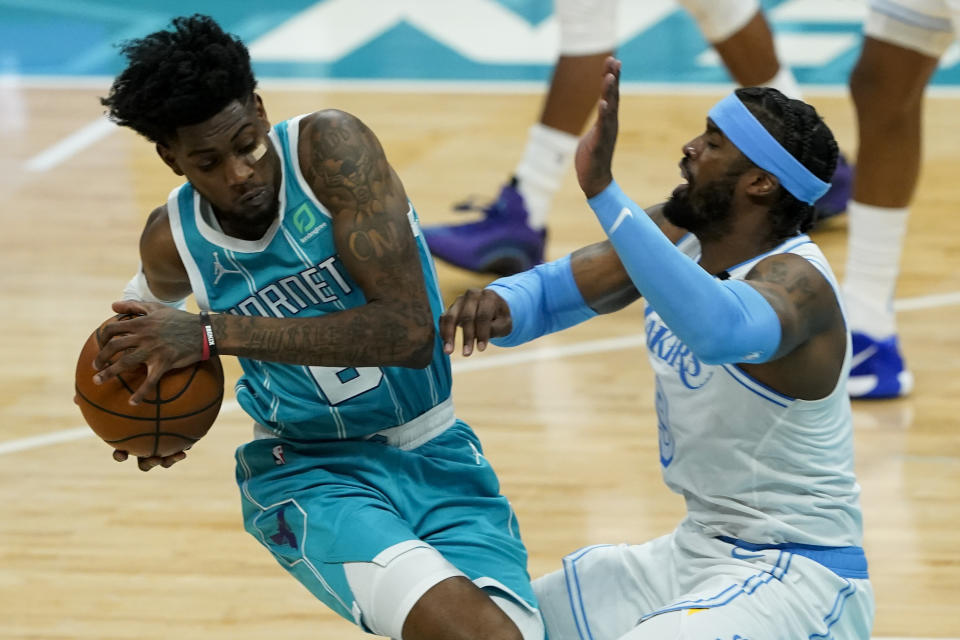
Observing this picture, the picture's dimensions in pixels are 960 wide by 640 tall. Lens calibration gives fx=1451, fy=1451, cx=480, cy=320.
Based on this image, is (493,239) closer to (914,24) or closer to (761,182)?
(914,24)

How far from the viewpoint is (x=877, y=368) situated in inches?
209

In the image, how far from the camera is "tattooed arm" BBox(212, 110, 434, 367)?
301cm

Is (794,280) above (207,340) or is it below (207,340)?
above

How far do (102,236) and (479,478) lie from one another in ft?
13.7

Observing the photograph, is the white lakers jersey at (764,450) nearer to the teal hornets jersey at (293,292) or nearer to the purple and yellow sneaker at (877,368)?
the teal hornets jersey at (293,292)

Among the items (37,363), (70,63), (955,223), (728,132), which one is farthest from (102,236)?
(728,132)

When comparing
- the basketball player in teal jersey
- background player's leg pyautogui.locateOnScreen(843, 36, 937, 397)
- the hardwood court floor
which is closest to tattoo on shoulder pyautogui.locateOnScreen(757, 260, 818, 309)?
the basketball player in teal jersey

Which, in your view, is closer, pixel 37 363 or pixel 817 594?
pixel 817 594

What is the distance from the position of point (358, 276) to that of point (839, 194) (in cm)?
444

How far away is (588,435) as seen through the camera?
508 centimetres

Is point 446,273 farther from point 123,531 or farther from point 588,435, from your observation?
point 123,531

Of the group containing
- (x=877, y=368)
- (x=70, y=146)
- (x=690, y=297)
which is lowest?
(x=70, y=146)

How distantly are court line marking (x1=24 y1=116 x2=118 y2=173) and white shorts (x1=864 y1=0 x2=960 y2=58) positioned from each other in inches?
189

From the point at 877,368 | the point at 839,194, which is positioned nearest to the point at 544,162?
the point at 877,368
